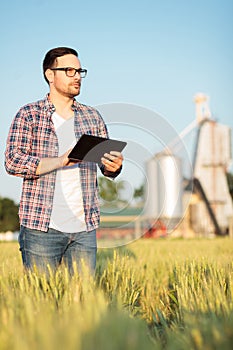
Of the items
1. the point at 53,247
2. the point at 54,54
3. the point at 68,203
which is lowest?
the point at 53,247

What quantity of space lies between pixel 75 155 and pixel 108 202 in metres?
0.73

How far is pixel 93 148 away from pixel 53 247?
668 millimetres

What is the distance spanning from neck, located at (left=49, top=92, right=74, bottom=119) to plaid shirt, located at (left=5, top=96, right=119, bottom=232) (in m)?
0.05

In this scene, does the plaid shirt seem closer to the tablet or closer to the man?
the man

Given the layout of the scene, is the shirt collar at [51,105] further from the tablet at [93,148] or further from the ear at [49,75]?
the tablet at [93,148]

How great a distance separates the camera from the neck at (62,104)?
12.0 ft

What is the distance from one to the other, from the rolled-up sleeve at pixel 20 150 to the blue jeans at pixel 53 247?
37 cm

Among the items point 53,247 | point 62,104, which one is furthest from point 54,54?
point 53,247

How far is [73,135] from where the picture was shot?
362 centimetres

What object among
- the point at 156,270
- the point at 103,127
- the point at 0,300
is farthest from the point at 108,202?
the point at 156,270

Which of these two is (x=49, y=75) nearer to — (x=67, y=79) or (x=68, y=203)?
(x=67, y=79)

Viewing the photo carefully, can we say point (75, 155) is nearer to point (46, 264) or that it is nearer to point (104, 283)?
point (46, 264)

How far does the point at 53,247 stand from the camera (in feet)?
11.3

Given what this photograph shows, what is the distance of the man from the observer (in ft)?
11.2
